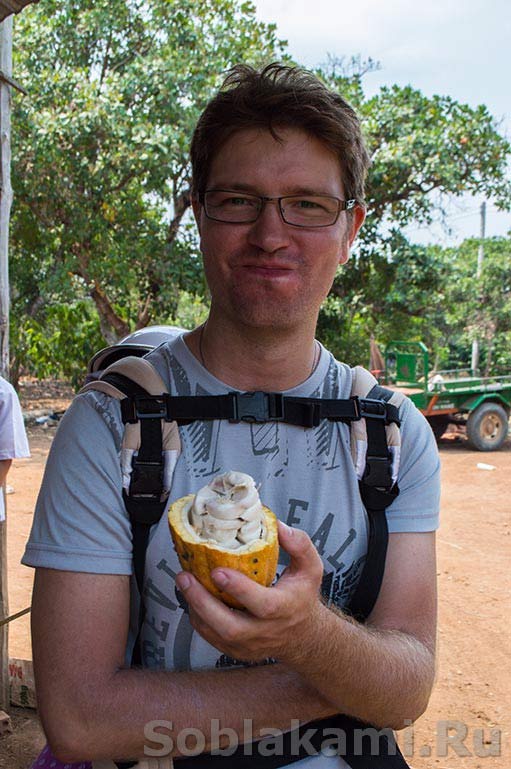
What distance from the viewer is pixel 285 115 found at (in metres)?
1.74

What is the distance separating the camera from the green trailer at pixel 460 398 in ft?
41.4

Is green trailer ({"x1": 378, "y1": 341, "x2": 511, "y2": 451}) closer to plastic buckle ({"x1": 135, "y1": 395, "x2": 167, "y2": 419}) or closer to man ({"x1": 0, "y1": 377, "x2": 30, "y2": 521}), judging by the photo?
man ({"x1": 0, "y1": 377, "x2": 30, "y2": 521})

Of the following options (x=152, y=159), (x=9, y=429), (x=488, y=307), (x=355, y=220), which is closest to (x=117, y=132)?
(x=152, y=159)

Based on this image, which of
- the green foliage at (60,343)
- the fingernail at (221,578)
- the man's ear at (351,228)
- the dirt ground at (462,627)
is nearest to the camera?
the fingernail at (221,578)

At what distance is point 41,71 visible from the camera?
39.5 feet

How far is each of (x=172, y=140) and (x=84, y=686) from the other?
10292mm

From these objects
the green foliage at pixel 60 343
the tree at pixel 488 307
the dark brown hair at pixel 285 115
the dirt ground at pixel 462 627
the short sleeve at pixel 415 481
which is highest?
the tree at pixel 488 307

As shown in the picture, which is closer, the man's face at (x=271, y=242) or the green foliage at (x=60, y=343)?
the man's face at (x=271, y=242)

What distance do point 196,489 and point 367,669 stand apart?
0.49 m

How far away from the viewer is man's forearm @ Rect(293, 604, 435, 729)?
1.38 meters

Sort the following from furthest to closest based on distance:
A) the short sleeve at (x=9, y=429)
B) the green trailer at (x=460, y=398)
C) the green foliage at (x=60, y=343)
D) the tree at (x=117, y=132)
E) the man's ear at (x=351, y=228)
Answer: the green foliage at (x=60, y=343) → the green trailer at (x=460, y=398) → the tree at (x=117, y=132) → the short sleeve at (x=9, y=429) → the man's ear at (x=351, y=228)

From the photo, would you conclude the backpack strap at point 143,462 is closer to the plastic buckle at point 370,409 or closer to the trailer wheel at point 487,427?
the plastic buckle at point 370,409

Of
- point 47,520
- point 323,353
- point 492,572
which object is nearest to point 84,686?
point 47,520

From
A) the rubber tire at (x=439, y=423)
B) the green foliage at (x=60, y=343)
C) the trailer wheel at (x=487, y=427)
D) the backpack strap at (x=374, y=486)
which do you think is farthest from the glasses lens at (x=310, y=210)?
the green foliage at (x=60, y=343)
